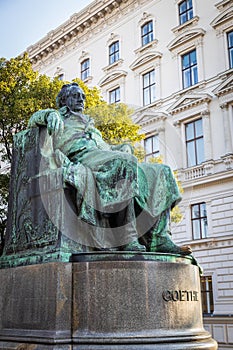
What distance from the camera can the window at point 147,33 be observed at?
2531 cm

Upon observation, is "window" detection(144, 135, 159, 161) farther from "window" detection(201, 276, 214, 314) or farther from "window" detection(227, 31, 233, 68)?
"window" detection(201, 276, 214, 314)

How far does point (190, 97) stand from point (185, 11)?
17.9 ft

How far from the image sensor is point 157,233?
4.77 m

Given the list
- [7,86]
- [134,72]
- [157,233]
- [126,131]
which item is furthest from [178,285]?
[134,72]

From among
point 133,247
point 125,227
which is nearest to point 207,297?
point 125,227

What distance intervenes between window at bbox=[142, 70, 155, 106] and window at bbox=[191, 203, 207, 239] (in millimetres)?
5910

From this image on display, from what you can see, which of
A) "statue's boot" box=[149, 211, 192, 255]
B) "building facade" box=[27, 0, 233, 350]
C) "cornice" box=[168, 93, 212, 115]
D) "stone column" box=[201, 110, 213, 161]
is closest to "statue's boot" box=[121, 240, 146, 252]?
"statue's boot" box=[149, 211, 192, 255]

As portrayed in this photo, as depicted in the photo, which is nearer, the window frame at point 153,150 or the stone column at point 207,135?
the window frame at point 153,150

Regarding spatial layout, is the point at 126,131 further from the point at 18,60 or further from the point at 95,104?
the point at 18,60

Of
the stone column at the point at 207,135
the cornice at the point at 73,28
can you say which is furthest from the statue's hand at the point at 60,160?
the cornice at the point at 73,28

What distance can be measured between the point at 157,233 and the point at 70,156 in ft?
4.27

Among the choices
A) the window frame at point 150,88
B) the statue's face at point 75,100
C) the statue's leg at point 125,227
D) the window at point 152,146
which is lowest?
the statue's leg at point 125,227

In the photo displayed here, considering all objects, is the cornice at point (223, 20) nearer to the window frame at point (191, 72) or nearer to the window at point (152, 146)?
the window frame at point (191, 72)

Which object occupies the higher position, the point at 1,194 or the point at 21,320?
the point at 1,194
